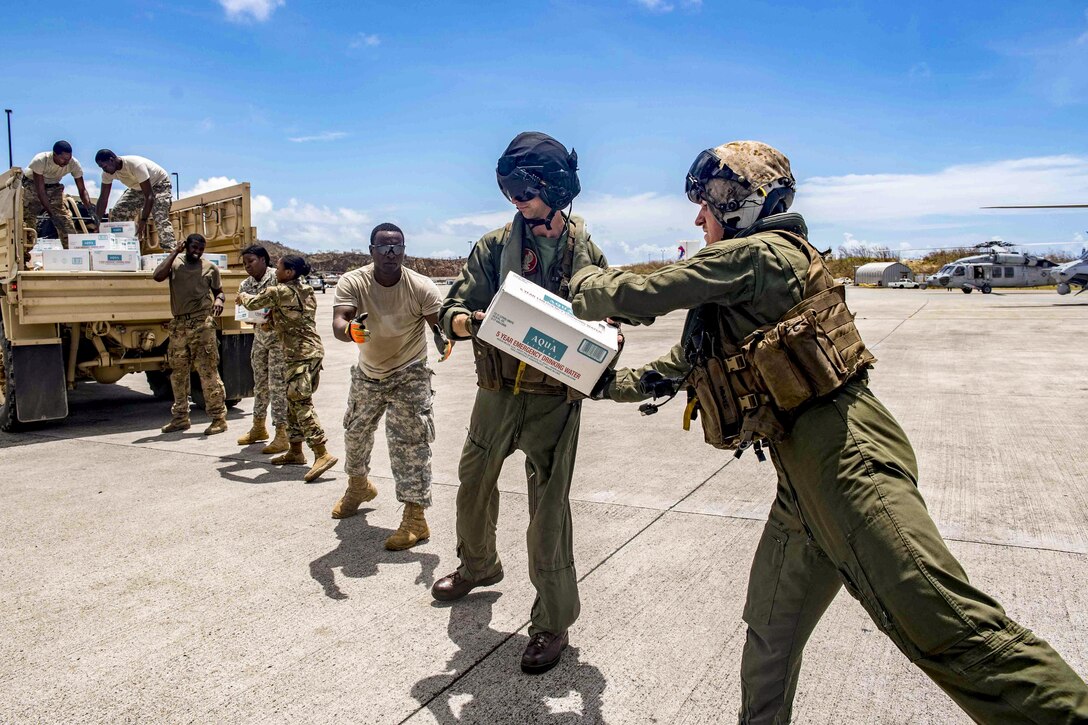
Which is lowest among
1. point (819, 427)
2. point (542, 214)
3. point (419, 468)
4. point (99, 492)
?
point (99, 492)

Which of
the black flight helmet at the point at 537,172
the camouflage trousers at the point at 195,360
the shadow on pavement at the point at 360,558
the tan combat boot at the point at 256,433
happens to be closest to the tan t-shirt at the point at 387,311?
the shadow on pavement at the point at 360,558

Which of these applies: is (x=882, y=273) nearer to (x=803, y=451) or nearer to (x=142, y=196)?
(x=142, y=196)

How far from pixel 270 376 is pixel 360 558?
2.92 meters

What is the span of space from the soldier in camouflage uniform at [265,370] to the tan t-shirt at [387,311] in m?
Result: 2.22

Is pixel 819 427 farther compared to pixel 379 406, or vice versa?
pixel 379 406

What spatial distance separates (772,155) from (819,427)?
0.82 m

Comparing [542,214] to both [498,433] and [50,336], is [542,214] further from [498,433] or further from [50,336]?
[50,336]

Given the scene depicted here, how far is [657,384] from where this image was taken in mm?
2521

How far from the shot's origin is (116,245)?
7527 millimetres

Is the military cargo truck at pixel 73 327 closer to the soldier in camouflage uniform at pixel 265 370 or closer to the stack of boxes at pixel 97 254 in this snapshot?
the stack of boxes at pixel 97 254

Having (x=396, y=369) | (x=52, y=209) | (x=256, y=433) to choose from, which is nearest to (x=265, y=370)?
(x=256, y=433)

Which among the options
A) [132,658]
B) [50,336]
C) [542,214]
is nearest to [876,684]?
[542,214]

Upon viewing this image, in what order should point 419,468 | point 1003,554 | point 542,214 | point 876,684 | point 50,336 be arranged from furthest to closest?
point 50,336 < point 419,468 < point 1003,554 < point 542,214 < point 876,684

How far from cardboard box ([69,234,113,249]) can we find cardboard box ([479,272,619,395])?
20.5 ft
